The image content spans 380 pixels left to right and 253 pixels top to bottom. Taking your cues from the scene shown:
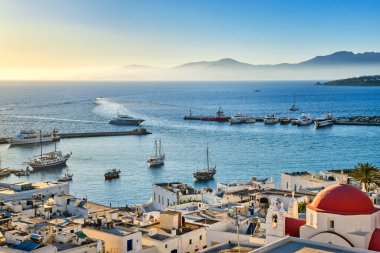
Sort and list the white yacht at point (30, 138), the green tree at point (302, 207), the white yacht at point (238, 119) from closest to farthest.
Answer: the green tree at point (302, 207)
the white yacht at point (30, 138)
the white yacht at point (238, 119)

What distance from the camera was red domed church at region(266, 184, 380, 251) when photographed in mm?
23172


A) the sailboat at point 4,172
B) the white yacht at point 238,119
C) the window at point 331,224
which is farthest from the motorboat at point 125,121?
the window at point 331,224

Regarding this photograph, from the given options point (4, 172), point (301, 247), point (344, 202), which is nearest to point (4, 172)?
point (4, 172)

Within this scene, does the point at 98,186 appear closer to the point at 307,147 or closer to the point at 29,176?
the point at 29,176

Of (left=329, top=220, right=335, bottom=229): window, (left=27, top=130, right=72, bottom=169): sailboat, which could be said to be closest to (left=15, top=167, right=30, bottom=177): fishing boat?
(left=27, top=130, right=72, bottom=169): sailboat

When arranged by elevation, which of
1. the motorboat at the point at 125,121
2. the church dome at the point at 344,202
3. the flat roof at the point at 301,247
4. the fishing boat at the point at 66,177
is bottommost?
the fishing boat at the point at 66,177

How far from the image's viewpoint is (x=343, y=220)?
23.3m

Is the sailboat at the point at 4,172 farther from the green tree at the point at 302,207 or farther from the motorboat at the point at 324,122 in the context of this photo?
the motorboat at the point at 324,122

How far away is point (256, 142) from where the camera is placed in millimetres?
119938

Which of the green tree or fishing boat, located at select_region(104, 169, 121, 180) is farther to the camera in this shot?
fishing boat, located at select_region(104, 169, 121, 180)

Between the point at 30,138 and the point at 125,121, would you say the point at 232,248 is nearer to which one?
the point at 30,138

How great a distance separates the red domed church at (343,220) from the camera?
23.2 meters

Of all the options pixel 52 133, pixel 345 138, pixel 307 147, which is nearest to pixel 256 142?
pixel 307 147

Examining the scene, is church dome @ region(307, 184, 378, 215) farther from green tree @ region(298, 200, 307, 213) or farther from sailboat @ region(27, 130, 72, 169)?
sailboat @ region(27, 130, 72, 169)
